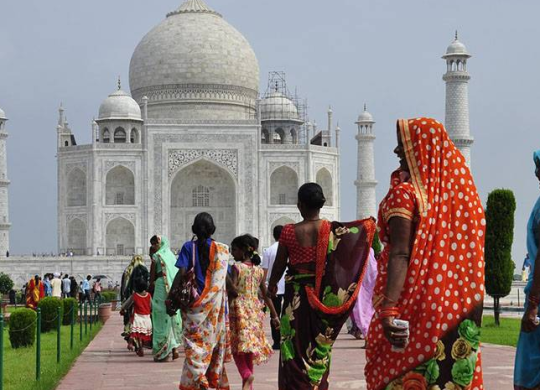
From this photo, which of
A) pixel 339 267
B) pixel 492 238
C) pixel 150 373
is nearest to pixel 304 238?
pixel 339 267

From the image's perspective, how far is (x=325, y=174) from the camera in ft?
120

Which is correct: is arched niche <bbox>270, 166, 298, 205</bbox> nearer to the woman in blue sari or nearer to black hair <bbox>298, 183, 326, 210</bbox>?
black hair <bbox>298, 183, 326, 210</bbox>

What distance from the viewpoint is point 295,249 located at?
5059 mm

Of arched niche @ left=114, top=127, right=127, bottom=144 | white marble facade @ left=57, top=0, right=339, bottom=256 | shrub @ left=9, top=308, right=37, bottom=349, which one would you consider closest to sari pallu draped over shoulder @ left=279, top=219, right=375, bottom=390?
shrub @ left=9, top=308, right=37, bottom=349

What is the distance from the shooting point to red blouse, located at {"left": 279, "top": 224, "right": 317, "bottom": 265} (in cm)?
503

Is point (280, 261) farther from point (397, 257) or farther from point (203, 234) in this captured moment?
point (203, 234)

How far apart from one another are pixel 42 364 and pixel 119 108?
2754 cm

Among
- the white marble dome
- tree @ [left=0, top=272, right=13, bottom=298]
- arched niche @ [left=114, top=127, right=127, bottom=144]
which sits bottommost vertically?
tree @ [left=0, top=272, right=13, bottom=298]

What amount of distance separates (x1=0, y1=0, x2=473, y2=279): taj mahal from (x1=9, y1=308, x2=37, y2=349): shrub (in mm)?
20473

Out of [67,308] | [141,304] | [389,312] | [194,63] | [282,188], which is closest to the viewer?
[389,312]

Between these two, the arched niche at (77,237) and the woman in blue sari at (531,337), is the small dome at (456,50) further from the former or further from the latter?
the woman in blue sari at (531,337)

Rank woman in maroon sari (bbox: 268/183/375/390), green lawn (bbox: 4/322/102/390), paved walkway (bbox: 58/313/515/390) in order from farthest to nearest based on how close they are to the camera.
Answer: green lawn (bbox: 4/322/102/390) < paved walkway (bbox: 58/313/515/390) < woman in maroon sari (bbox: 268/183/375/390)

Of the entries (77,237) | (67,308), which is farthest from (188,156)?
(67,308)

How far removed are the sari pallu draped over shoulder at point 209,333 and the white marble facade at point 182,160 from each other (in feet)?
91.7
